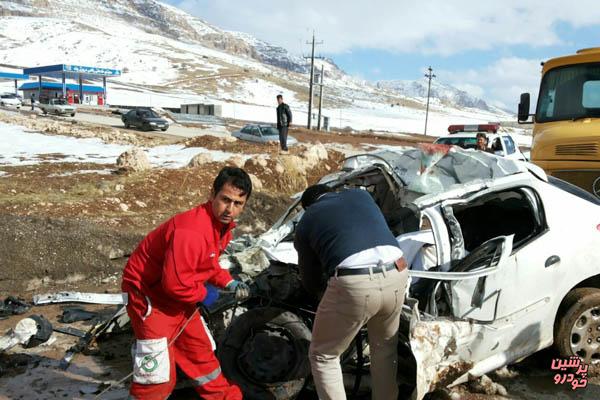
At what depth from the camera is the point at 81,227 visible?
24.9 ft

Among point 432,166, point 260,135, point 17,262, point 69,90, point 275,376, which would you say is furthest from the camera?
point 69,90

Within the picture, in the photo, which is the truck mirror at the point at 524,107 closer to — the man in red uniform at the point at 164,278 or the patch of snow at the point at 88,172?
the man in red uniform at the point at 164,278

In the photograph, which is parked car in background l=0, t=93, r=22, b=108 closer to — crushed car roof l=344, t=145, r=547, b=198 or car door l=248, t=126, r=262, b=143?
car door l=248, t=126, r=262, b=143

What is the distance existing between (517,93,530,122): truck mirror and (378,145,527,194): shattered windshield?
4263mm

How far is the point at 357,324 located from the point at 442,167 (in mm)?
2099

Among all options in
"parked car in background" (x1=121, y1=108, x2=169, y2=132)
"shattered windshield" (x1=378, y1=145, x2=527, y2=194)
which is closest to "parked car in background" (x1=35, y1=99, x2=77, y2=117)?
"parked car in background" (x1=121, y1=108, x2=169, y2=132)

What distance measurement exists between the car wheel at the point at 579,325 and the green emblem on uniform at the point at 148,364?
118 inches

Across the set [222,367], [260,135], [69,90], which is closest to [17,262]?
[222,367]

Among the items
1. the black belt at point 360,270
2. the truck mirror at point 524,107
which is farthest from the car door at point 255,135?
the black belt at point 360,270

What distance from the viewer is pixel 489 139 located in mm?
12445

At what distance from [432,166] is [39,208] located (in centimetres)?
702

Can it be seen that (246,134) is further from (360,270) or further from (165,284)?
(360,270)

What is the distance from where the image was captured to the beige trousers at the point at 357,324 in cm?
288

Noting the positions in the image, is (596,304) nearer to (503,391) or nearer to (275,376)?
(503,391)
